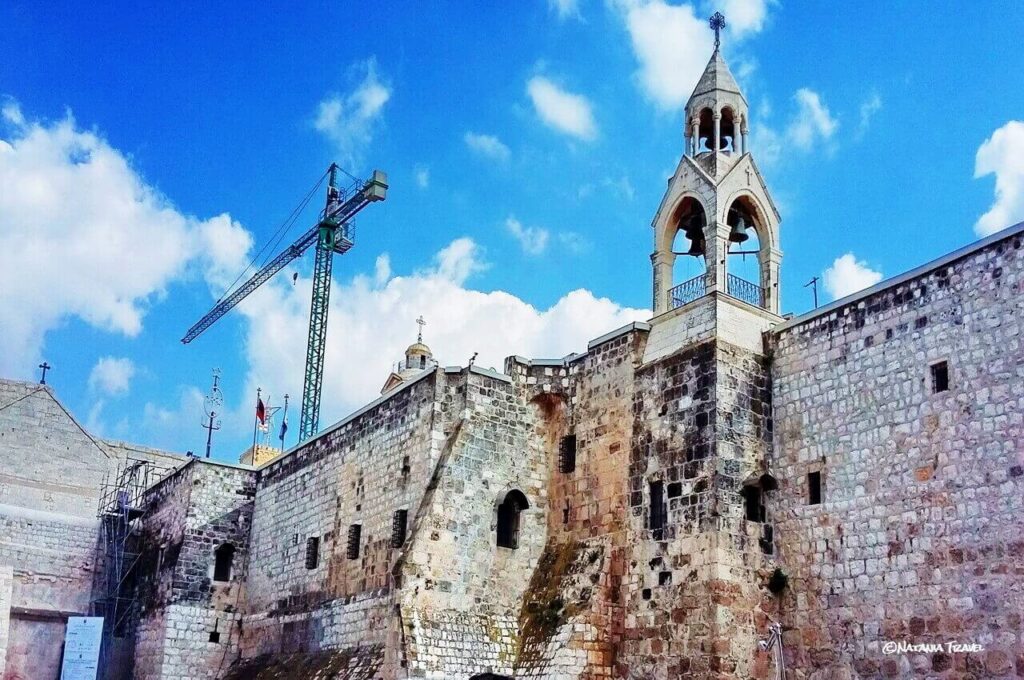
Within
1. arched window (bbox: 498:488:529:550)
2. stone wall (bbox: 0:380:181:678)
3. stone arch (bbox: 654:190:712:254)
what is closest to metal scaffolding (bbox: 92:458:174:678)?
stone wall (bbox: 0:380:181:678)

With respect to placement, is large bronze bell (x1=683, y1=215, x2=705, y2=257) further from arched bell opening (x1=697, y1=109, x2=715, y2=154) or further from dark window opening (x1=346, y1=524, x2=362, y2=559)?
dark window opening (x1=346, y1=524, x2=362, y2=559)

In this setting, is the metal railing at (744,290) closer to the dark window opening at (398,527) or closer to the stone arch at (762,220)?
the stone arch at (762,220)

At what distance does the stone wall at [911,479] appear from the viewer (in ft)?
48.1

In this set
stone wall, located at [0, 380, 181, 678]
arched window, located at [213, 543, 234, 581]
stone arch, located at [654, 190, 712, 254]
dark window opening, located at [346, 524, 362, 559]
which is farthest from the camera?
stone wall, located at [0, 380, 181, 678]

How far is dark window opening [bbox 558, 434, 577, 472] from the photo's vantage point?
21.8 m

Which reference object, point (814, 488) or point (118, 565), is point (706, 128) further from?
point (118, 565)

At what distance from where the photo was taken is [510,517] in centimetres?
2162

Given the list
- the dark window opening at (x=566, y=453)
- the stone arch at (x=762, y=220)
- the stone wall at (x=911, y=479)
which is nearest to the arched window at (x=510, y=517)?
the dark window opening at (x=566, y=453)

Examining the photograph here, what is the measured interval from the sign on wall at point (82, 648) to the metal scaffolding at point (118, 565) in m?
0.58

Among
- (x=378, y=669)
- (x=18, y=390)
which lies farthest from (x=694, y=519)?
(x=18, y=390)

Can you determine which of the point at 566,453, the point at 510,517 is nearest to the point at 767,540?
the point at 566,453

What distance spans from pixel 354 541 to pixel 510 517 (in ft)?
13.7

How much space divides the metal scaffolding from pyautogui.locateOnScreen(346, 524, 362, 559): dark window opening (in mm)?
9841

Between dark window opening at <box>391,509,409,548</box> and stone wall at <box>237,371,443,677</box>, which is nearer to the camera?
stone wall at <box>237,371,443,677</box>
